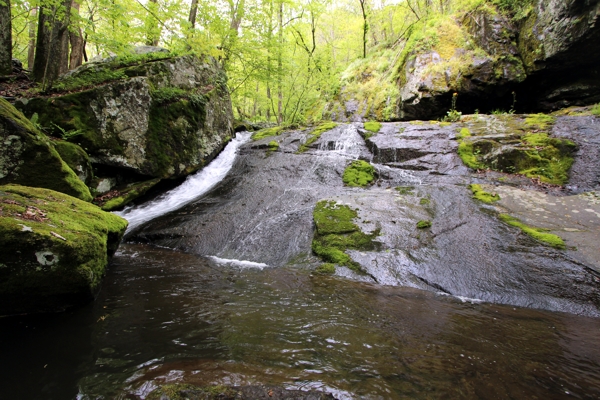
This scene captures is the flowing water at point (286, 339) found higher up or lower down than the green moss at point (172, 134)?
lower down

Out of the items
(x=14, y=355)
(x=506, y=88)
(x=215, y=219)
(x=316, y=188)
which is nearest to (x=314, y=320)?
(x=14, y=355)

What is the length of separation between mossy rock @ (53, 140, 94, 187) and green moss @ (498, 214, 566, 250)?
9.98 metres

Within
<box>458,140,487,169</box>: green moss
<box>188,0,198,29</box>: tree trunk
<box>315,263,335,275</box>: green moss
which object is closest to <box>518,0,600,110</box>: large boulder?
<box>458,140,487,169</box>: green moss

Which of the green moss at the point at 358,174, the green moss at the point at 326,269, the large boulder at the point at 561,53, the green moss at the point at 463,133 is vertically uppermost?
the large boulder at the point at 561,53

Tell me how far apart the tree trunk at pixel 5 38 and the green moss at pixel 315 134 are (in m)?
10.4

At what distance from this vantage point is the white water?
8055mm

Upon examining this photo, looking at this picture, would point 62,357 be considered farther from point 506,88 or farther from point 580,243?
point 506,88

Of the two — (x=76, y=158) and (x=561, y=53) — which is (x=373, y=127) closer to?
(x=561, y=53)

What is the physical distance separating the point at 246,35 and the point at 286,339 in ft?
50.3

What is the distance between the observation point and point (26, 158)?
561 cm

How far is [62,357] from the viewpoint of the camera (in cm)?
273

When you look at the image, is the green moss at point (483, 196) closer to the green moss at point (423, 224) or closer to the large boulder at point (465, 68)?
the green moss at point (423, 224)

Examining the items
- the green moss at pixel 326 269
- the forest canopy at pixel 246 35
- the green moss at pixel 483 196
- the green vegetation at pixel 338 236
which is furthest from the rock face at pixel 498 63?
the green moss at pixel 326 269

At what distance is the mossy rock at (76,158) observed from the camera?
6895mm
